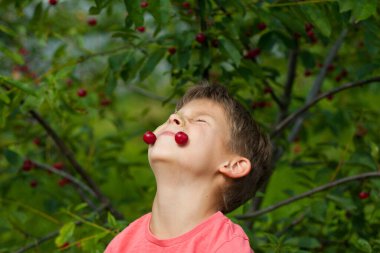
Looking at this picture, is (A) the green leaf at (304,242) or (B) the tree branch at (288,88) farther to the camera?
(B) the tree branch at (288,88)

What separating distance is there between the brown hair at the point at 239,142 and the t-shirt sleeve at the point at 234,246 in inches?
9.3

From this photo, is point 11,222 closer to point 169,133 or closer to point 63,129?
point 63,129

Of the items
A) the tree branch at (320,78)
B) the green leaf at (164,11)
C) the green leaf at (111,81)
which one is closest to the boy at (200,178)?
the green leaf at (164,11)

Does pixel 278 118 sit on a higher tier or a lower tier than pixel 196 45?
lower

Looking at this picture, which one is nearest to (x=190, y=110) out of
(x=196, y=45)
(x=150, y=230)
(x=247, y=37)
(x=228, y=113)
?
(x=228, y=113)

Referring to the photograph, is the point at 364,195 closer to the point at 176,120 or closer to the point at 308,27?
the point at 308,27

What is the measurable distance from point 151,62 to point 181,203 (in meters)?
1.44

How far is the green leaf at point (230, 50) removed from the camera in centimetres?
325

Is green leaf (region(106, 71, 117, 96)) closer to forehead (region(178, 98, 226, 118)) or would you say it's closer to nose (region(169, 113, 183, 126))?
forehead (region(178, 98, 226, 118))

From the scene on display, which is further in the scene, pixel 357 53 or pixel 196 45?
pixel 357 53

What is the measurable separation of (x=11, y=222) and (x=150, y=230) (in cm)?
161

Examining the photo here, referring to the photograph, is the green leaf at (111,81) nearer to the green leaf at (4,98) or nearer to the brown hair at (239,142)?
the green leaf at (4,98)

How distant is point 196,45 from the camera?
11.4 ft

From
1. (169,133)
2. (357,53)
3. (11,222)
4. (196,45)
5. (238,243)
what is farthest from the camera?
(357,53)
